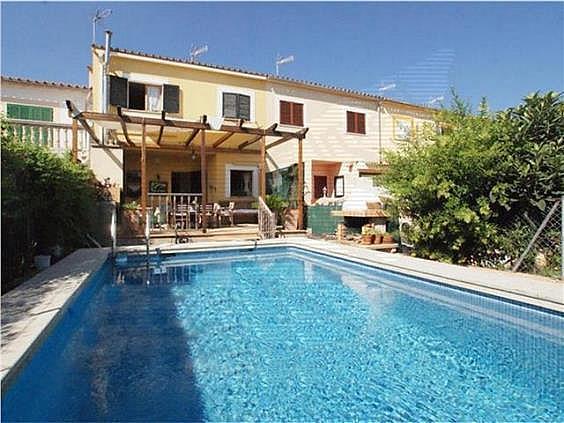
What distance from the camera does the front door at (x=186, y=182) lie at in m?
18.8

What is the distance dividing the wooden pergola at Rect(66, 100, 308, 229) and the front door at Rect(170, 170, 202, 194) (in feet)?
5.18

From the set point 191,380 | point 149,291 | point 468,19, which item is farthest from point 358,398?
point 468,19

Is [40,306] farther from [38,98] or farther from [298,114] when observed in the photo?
[38,98]

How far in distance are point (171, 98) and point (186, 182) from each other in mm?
4361

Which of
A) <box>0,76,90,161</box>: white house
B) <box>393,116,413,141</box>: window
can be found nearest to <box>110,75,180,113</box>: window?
<box>0,76,90,161</box>: white house

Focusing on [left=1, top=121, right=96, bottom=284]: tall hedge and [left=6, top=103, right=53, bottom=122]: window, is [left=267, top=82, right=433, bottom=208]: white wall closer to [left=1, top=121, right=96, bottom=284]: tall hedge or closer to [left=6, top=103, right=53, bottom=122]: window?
[left=1, top=121, right=96, bottom=284]: tall hedge

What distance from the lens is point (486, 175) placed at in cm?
844

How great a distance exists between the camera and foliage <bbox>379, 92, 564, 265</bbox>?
313 inches

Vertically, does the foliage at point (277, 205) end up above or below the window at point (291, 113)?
below

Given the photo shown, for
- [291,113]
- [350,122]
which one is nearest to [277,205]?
[291,113]

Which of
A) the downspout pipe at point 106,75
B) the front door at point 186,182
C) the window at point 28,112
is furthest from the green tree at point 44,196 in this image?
the window at point 28,112

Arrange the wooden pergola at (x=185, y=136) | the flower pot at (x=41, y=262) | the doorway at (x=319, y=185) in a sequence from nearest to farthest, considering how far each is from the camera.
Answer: the flower pot at (x=41, y=262), the wooden pergola at (x=185, y=136), the doorway at (x=319, y=185)

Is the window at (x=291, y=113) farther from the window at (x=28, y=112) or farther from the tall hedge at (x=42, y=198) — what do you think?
the window at (x=28, y=112)

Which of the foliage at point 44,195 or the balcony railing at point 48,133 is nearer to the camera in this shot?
the foliage at point 44,195
